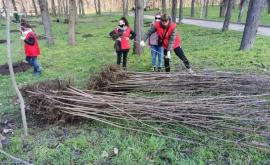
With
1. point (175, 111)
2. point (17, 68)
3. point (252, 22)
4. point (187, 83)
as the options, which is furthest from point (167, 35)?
point (17, 68)

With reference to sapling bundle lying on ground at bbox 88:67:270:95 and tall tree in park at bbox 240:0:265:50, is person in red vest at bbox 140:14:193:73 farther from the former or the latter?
tall tree in park at bbox 240:0:265:50

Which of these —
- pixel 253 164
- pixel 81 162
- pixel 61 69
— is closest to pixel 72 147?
pixel 81 162

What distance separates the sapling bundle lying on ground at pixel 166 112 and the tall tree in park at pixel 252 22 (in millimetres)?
5441

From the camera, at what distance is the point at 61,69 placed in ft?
25.0

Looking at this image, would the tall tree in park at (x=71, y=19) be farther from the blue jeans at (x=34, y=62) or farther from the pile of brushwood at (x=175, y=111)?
the pile of brushwood at (x=175, y=111)

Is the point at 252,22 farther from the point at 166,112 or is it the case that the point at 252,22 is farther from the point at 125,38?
the point at 166,112

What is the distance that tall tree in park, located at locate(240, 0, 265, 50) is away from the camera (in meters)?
8.50

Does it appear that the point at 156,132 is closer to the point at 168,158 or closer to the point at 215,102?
the point at 168,158

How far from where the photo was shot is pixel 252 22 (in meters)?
8.66

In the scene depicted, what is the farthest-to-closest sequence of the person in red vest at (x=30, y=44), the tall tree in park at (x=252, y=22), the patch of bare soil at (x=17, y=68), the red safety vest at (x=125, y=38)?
the tall tree in park at (x=252, y=22) → the patch of bare soil at (x=17, y=68) → the red safety vest at (x=125, y=38) → the person in red vest at (x=30, y=44)

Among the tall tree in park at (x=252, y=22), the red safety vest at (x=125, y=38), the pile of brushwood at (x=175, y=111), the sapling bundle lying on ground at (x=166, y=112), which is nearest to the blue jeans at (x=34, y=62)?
the red safety vest at (x=125, y=38)

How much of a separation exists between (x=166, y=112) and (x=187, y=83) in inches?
52.3

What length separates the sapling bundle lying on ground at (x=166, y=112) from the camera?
342 cm

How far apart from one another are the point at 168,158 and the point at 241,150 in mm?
956
